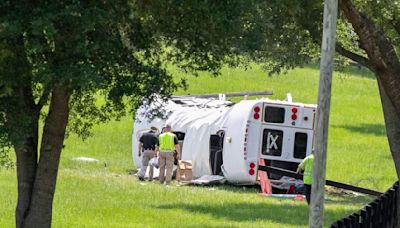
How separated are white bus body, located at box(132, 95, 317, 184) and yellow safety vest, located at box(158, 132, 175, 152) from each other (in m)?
0.55

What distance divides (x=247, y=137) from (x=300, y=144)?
1725 millimetres

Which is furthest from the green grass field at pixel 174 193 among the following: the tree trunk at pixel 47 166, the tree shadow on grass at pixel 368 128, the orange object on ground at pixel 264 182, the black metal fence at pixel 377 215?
the black metal fence at pixel 377 215

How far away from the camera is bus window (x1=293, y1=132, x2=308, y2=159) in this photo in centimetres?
2942

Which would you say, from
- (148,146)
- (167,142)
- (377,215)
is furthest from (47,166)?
(148,146)

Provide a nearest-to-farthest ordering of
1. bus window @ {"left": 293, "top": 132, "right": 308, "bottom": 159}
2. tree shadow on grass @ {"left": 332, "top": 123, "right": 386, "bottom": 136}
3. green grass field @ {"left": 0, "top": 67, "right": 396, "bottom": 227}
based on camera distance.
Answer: green grass field @ {"left": 0, "top": 67, "right": 396, "bottom": 227}
bus window @ {"left": 293, "top": 132, "right": 308, "bottom": 159}
tree shadow on grass @ {"left": 332, "top": 123, "right": 386, "bottom": 136}

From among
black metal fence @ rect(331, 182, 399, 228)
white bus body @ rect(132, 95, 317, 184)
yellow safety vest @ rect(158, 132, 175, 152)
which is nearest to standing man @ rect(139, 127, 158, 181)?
white bus body @ rect(132, 95, 317, 184)

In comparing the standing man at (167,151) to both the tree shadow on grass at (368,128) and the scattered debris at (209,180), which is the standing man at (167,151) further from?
the tree shadow on grass at (368,128)

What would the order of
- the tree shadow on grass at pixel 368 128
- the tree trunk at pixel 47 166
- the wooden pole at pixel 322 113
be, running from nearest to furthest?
the wooden pole at pixel 322 113
the tree trunk at pixel 47 166
the tree shadow on grass at pixel 368 128

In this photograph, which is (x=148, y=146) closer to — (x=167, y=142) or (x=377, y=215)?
(x=167, y=142)

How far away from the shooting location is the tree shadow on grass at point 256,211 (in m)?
21.5

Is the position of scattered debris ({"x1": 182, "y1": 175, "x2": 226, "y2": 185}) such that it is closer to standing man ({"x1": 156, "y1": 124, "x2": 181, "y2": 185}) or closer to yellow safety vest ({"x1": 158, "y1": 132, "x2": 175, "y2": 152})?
standing man ({"x1": 156, "y1": 124, "x2": 181, "y2": 185})

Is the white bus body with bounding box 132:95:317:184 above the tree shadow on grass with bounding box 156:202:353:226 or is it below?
above

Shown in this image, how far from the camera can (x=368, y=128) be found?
158 feet

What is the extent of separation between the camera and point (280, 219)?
21.5 m
